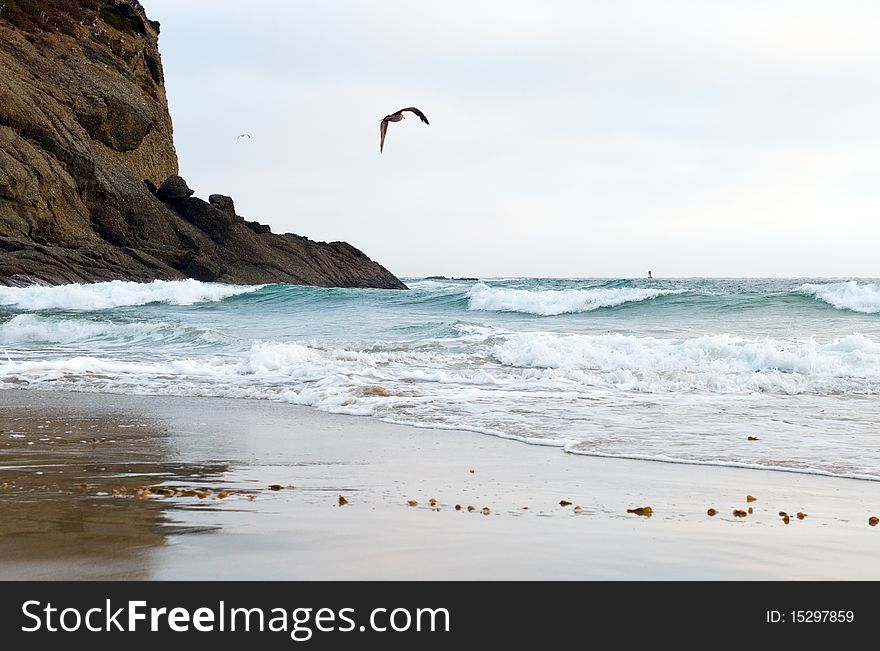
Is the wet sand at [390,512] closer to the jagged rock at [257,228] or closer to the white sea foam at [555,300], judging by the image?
the white sea foam at [555,300]

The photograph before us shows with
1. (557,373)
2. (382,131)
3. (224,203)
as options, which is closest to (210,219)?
(224,203)

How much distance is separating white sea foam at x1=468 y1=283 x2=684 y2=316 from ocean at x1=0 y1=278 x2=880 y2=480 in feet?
9.54

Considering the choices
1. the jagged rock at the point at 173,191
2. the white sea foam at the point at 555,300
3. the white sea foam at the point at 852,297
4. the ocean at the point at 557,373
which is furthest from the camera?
the jagged rock at the point at 173,191

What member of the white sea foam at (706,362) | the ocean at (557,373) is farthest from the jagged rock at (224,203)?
the white sea foam at (706,362)

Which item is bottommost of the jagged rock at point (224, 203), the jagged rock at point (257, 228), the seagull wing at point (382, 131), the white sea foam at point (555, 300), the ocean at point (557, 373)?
the ocean at point (557, 373)

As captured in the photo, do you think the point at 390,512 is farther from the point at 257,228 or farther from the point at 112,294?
the point at 257,228

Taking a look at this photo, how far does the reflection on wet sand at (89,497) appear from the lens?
3.07 meters

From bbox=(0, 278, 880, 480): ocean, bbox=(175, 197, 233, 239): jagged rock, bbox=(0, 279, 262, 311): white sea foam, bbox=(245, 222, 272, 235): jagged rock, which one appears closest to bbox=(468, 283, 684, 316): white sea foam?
bbox=(0, 278, 880, 480): ocean

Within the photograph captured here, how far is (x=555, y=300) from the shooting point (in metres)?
27.7

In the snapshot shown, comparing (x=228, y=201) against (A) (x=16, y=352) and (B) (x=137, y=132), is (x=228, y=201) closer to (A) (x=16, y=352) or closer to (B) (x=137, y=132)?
(B) (x=137, y=132)

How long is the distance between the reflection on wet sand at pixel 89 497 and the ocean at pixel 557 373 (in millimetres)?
2671

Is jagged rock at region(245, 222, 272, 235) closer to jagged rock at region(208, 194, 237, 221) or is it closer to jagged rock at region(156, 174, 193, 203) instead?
jagged rock at region(208, 194, 237, 221)

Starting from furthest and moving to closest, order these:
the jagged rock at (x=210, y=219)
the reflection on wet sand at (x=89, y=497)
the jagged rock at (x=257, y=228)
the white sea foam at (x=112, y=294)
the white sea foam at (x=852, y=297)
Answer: the jagged rock at (x=257, y=228)
the jagged rock at (x=210, y=219)
the white sea foam at (x=112, y=294)
the white sea foam at (x=852, y=297)
the reflection on wet sand at (x=89, y=497)
